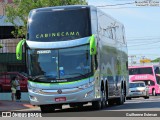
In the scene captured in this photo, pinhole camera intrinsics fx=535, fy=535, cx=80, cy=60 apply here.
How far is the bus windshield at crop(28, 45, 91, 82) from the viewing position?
2180 cm

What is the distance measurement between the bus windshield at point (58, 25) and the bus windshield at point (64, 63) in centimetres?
55

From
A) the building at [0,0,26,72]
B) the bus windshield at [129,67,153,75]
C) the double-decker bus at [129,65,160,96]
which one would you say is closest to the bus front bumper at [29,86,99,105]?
the building at [0,0,26,72]

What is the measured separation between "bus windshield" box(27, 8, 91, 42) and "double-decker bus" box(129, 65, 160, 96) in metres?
37.5

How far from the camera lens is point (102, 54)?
24406 millimetres

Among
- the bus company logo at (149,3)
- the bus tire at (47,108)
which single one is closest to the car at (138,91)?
the bus company logo at (149,3)

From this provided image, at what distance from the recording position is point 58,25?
22.3m

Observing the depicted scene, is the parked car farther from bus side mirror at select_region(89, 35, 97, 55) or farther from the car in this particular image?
bus side mirror at select_region(89, 35, 97, 55)

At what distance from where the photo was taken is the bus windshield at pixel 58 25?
2205 centimetres

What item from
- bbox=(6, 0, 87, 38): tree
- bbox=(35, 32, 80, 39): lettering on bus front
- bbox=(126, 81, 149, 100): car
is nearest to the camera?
bbox=(35, 32, 80, 39): lettering on bus front

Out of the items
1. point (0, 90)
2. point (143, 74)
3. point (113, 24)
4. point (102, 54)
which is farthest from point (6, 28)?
point (102, 54)

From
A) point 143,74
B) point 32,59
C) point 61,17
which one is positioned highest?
point 61,17

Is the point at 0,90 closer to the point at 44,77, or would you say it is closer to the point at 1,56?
the point at 1,56

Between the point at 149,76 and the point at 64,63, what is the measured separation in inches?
1521

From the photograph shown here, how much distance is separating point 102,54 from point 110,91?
2616 millimetres
